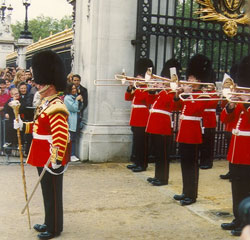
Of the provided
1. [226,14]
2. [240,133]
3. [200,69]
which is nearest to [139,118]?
[200,69]

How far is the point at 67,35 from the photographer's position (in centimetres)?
1198

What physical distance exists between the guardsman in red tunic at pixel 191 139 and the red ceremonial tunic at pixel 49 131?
177 cm

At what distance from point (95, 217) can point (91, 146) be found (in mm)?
2831

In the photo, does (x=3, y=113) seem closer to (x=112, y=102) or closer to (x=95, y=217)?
(x=112, y=102)

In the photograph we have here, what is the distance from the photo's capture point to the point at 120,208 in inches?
197

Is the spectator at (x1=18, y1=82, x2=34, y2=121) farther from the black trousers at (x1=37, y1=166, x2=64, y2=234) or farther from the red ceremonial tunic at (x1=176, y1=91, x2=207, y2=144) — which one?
the black trousers at (x1=37, y1=166, x2=64, y2=234)

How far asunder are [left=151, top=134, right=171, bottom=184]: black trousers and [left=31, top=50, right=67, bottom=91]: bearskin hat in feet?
7.94

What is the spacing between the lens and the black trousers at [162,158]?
20.3ft

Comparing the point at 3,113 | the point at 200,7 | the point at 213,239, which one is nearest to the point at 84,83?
the point at 3,113

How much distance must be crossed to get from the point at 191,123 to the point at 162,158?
97 centimetres

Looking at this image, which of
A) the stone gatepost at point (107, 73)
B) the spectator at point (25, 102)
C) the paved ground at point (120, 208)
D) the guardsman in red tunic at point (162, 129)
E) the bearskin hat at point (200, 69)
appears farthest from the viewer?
the spectator at point (25, 102)

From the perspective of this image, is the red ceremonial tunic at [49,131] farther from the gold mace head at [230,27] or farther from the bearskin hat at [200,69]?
the gold mace head at [230,27]

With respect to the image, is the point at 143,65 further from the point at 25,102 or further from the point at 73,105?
the point at 25,102

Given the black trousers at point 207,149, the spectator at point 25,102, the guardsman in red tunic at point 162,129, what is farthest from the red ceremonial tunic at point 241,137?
the spectator at point 25,102
